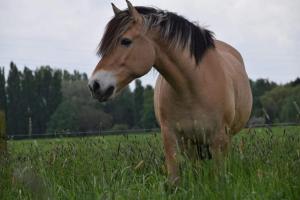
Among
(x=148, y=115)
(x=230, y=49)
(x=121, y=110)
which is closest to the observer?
(x=230, y=49)

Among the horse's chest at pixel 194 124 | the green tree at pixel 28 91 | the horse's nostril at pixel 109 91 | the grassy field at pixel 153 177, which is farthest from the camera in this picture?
the green tree at pixel 28 91

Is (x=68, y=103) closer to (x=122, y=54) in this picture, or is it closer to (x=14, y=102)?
(x=14, y=102)

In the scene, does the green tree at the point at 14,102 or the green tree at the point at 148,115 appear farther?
the green tree at the point at 148,115

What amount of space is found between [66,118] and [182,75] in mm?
70900

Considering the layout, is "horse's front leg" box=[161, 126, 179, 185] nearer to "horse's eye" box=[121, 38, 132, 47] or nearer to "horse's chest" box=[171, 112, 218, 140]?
"horse's chest" box=[171, 112, 218, 140]

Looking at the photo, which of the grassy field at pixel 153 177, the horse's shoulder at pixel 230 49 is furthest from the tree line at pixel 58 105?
the grassy field at pixel 153 177

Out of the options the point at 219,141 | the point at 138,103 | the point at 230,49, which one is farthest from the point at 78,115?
the point at 219,141

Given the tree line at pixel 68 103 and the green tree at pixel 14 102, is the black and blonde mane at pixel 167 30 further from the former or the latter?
the green tree at pixel 14 102

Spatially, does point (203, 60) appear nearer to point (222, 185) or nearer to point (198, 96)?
point (198, 96)

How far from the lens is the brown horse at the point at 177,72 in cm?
534

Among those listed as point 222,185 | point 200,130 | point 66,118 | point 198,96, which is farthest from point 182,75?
point 66,118

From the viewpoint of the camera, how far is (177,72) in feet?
18.9

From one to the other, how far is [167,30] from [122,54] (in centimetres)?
69

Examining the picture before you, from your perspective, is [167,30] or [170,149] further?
[170,149]
